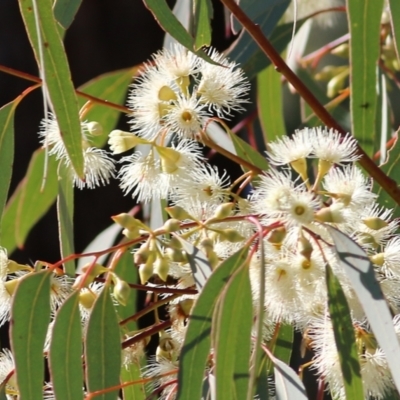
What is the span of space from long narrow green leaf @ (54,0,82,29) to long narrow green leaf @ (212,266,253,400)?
43 cm

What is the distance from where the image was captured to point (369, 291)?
0.87m

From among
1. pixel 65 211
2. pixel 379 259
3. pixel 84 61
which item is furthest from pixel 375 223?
pixel 84 61

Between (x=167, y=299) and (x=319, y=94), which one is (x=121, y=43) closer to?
(x=319, y=94)

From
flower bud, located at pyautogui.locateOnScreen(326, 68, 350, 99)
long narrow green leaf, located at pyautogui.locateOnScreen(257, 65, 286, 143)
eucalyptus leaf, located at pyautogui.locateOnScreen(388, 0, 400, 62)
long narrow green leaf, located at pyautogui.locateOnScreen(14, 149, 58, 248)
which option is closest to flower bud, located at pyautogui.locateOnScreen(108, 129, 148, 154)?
eucalyptus leaf, located at pyautogui.locateOnScreen(388, 0, 400, 62)

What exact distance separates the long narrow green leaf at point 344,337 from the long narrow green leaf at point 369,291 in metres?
0.04

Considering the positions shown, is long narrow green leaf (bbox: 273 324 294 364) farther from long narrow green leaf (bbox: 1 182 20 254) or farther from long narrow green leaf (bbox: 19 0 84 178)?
long narrow green leaf (bbox: 1 182 20 254)

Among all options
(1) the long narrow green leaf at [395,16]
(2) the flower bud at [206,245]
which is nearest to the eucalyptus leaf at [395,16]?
(1) the long narrow green leaf at [395,16]

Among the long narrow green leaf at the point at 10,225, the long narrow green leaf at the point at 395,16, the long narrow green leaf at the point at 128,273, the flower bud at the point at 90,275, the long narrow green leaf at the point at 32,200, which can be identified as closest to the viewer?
the flower bud at the point at 90,275

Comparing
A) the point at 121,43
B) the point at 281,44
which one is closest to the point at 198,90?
the point at 281,44

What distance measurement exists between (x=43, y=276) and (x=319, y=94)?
939 mm

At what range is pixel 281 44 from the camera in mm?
1570

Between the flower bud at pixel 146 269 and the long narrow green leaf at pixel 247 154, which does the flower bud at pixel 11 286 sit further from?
the long narrow green leaf at pixel 247 154

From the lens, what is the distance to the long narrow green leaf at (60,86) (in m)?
0.95

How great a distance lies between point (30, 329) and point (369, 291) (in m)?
0.36
